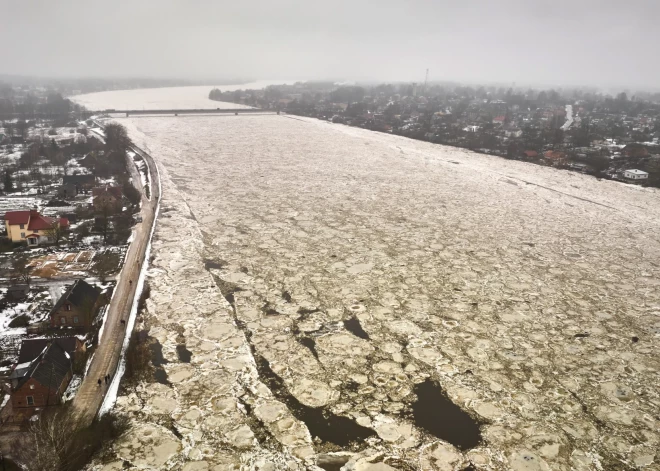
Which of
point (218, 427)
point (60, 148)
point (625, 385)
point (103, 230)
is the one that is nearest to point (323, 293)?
point (218, 427)

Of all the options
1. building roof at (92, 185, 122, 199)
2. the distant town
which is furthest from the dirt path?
the distant town

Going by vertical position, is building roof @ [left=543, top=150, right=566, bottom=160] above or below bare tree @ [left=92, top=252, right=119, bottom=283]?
above

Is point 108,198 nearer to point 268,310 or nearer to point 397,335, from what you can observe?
point 268,310

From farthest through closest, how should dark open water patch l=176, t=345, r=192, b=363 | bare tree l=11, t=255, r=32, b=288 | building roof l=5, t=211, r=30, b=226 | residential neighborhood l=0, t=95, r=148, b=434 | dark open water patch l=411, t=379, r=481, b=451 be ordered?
1. building roof l=5, t=211, r=30, b=226
2. bare tree l=11, t=255, r=32, b=288
3. dark open water patch l=176, t=345, r=192, b=363
4. residential neighborhood l=0, t=95, r=148, b=434
5. dark open water patch l=411, t=379, r=481, b=451

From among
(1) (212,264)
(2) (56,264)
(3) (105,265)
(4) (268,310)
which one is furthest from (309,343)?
(2) (56,264)

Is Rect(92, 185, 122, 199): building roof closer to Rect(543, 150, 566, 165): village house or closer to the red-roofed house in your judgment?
the red-roofed house

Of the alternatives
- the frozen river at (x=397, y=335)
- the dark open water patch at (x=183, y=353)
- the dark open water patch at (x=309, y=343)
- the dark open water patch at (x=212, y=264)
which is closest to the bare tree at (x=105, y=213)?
the frozen river at (x=397, y=335)

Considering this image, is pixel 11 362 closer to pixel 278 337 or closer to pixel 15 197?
pixel 278 337
